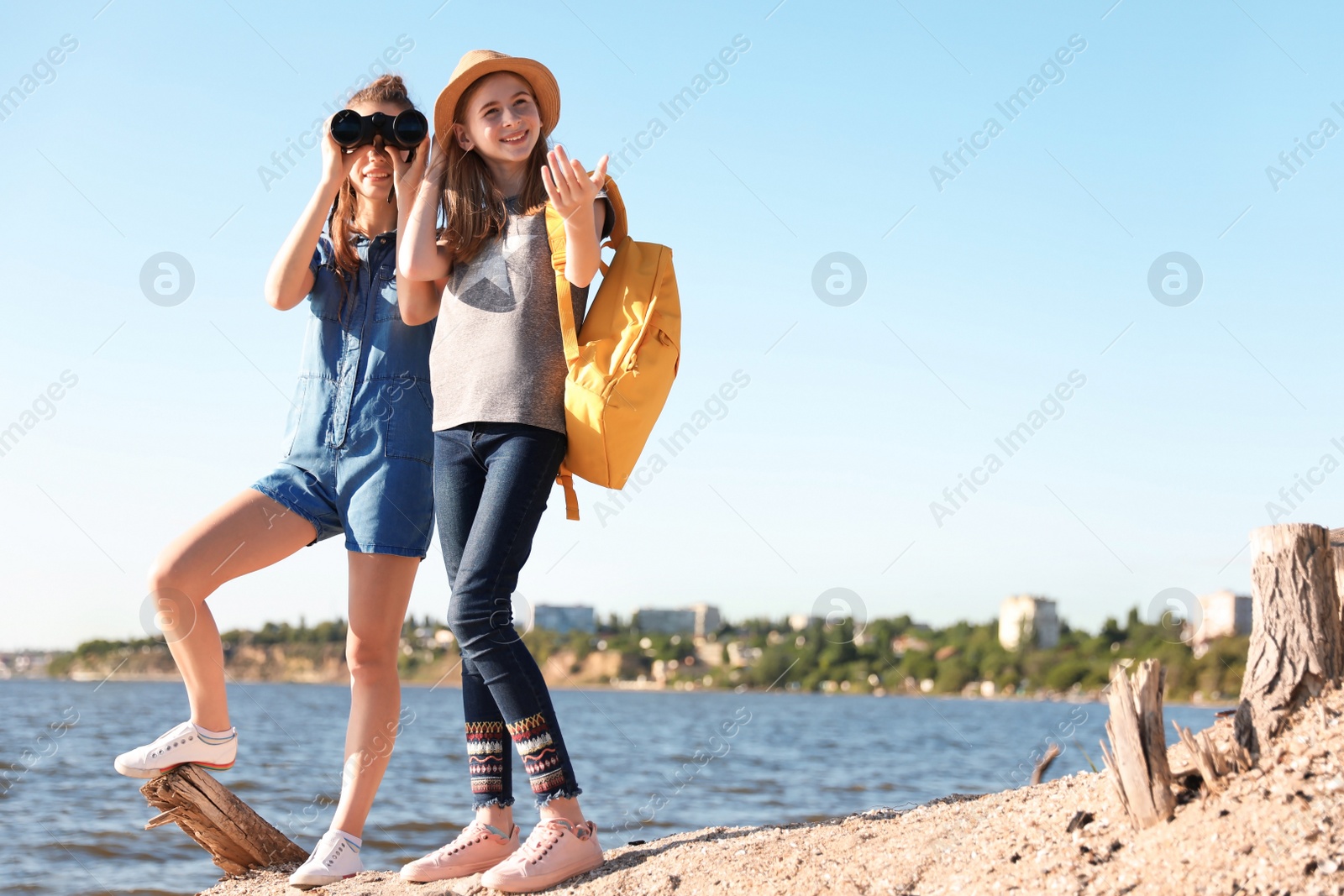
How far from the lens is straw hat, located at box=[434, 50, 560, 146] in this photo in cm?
331

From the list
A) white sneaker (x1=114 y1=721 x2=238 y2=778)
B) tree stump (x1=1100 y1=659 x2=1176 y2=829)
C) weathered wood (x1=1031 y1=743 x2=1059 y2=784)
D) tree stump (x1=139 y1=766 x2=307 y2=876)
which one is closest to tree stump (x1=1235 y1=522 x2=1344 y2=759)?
tree stump (x1=1100 y1=659 x2=1176 y2=829)

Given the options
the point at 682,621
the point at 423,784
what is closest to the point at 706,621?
the point at 682,621

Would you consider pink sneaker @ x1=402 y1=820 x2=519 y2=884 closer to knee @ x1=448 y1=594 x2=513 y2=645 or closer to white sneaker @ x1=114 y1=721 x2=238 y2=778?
knee @ x1=448 y1=594 x2=513 y2=645

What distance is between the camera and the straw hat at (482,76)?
10.9 ft

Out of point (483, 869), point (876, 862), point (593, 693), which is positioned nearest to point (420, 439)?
point (483, 869)

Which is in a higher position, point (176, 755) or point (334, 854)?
point (176, 755)

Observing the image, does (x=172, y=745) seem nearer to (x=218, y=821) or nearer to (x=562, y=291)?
(x=218, y=821)

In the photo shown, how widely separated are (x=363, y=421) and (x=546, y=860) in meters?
1.55

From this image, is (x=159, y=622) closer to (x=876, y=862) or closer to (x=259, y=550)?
(x=259, y=550)

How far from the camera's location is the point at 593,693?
103 meters

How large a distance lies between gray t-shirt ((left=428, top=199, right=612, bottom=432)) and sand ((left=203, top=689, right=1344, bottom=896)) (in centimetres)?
140

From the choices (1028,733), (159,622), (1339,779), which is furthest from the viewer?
(1028,733)

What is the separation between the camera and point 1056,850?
2.59 m

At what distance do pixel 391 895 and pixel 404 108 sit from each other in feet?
8.63
